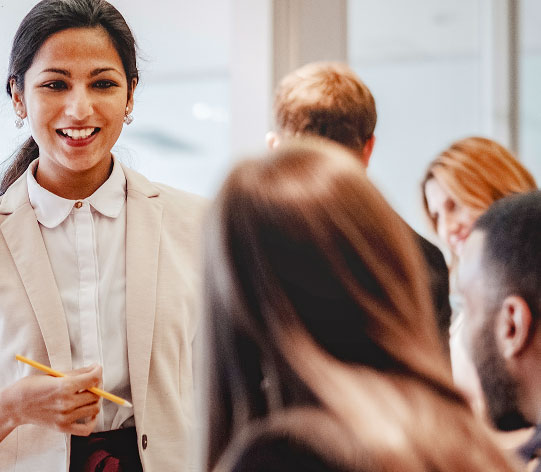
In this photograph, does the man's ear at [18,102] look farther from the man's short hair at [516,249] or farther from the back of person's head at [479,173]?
the back of person's head at [479,173]

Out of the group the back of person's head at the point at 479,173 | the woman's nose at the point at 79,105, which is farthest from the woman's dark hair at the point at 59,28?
the back of person's head at the point at 479,173

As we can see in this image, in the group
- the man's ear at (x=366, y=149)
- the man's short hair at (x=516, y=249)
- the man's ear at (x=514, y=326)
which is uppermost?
the man's ear at (x=366, y=149)

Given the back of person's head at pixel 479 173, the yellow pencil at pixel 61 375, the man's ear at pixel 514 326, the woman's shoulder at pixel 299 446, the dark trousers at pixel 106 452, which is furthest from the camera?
the back of person's head at pixel 479 173

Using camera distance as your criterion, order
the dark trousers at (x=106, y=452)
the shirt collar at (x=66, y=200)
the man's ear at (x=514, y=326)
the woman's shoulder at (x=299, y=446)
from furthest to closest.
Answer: the shirt collar at (x=66, y=200) → the dark trousers at (x=106, y=452) → the man's ear at (x=514, y=326) → the woman's shoulder at (x=299, y=446)

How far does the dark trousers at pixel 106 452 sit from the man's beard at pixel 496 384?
29.7 inches

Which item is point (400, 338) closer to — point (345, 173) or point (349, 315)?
point (349, 315)

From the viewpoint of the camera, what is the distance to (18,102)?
1755mm

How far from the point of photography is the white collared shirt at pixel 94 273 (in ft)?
5.41

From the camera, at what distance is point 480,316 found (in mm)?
1295

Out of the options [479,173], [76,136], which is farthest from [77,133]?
[479,173]

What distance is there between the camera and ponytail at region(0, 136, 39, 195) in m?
1.85

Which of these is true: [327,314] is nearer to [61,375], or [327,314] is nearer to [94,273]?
[61,375]

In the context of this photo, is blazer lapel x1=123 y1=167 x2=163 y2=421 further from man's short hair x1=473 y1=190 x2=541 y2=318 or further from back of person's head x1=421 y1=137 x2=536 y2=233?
back of person's head x1=421 y1=137 x2=536 y2=233

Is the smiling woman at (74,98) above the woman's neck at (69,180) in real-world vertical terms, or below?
above
